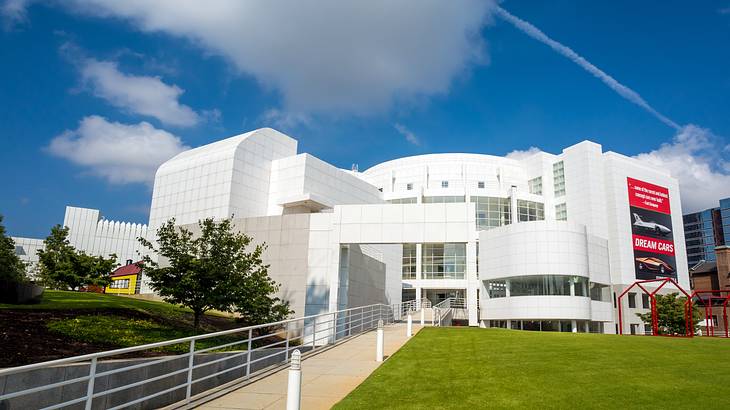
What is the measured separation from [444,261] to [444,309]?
1779 centimetres

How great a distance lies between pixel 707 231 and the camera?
160375mm

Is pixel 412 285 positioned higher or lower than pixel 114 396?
higher

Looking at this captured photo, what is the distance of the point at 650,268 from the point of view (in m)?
63.7

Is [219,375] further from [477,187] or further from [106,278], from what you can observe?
[477,187]

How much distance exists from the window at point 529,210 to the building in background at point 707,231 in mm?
114020

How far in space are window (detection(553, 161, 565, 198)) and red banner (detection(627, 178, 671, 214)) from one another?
817 centimetres

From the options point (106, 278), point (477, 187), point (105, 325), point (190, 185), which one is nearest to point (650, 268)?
point (477, 187)

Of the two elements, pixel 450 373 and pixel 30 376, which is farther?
pixel 450 373

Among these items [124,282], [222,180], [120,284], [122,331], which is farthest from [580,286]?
[120,284]

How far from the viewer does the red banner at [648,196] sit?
65.8 metres

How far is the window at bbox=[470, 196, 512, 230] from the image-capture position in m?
67.0

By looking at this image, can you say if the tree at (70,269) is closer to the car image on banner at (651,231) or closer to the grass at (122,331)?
the grass at (122,331)

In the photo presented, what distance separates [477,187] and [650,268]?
2411 centimetres

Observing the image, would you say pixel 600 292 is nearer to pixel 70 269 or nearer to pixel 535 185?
pixel 535 185
